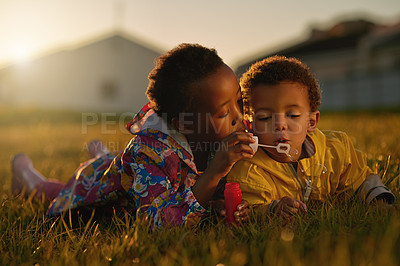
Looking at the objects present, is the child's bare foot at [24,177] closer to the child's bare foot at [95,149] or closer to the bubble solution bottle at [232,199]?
the child's bare foot at [95,149]

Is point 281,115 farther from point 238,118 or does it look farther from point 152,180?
point 152,180

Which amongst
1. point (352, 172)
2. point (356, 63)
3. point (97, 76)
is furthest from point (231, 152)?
point (97, 76)

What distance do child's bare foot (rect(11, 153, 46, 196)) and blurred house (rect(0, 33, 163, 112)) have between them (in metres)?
22.0

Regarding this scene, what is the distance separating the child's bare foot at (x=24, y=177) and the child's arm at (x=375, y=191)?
2.69m

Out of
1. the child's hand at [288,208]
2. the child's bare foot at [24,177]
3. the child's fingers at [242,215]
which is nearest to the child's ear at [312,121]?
the child's hand at [288,208]

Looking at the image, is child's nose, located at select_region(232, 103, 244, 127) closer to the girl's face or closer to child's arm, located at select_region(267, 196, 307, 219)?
the girl's face

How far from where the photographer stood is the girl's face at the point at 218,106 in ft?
7.55

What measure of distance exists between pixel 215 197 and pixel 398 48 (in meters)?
20.4

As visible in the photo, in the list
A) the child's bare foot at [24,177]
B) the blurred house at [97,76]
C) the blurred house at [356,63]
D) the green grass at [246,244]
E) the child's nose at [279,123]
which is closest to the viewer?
the green grass at [246,244]

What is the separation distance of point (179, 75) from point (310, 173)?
0.93 meters

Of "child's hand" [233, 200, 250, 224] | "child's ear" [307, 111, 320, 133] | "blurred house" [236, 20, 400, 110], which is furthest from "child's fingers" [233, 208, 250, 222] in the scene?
"blurred house" [236, 20, 400, 110]

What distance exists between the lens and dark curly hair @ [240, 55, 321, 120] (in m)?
2.34

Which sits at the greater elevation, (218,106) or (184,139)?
(218,106)

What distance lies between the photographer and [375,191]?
235cm
